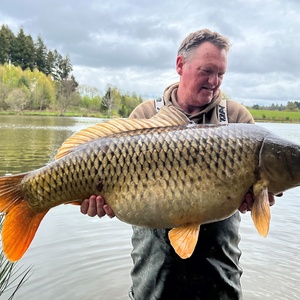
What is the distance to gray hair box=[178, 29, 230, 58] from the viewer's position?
2375 millimetres

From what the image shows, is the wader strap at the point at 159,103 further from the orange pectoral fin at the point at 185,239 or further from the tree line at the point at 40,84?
the tree line at the point at 40,84

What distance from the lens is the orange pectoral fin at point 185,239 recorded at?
69.9 inches

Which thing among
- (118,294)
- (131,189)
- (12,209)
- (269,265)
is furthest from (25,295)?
(269,265)

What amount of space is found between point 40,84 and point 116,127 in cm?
5029

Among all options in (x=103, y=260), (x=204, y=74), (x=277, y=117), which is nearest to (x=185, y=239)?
(x=204, y=74)

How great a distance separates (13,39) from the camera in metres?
57.9

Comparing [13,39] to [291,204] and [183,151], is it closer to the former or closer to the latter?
[291,204]

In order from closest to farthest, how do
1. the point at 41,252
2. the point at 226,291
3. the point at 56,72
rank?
the point at 226,291 < the point at 41,252 < the point at 56,72

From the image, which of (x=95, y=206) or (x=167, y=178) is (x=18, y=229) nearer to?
(x=95, y=206)

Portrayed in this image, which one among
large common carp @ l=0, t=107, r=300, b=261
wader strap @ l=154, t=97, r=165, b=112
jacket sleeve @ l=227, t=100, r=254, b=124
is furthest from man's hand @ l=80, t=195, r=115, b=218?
jacket sleeve @ l=227, t=100, r=254, b=124

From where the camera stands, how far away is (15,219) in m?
1.88

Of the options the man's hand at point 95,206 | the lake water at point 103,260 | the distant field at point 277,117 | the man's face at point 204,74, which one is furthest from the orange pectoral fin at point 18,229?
the distant field at point 277,117

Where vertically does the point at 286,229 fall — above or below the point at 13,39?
below

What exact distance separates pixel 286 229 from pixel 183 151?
13.6ft
